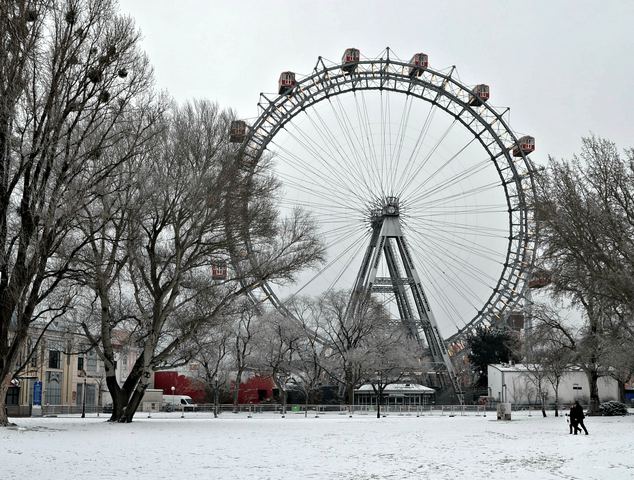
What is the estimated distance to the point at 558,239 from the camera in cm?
2205

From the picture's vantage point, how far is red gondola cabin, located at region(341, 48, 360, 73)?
54.5 m

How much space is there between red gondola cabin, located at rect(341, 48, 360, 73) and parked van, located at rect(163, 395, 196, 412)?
86.1 ft

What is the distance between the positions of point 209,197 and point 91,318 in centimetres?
921

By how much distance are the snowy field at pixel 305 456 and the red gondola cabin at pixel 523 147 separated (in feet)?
124

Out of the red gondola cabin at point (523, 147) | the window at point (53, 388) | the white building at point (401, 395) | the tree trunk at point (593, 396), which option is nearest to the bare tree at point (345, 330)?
the white building at point (401, 395)

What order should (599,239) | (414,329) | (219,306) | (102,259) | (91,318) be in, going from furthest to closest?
(414,329) < (91,318) < (219,306) < (102,259) < (599,239)

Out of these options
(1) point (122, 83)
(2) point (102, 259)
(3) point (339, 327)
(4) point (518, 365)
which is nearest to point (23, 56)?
(1) point (122, 83)

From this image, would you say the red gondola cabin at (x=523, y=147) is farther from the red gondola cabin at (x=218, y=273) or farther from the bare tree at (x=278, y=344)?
the red gondola cabin at (x=218, y=273)

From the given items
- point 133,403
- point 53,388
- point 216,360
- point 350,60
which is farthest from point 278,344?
point 133,403

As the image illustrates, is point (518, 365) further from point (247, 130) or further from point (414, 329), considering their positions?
point (247, 130)

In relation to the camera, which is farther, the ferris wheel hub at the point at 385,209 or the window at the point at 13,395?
the window at the point at 13,395

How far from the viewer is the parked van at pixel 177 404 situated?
57.1m

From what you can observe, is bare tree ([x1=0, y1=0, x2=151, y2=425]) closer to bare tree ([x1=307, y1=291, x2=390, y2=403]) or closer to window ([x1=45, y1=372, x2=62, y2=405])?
bare tree ([x1=307, y1=291, x2=390, y2=403])

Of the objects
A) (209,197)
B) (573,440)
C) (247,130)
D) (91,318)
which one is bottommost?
(573,440)
